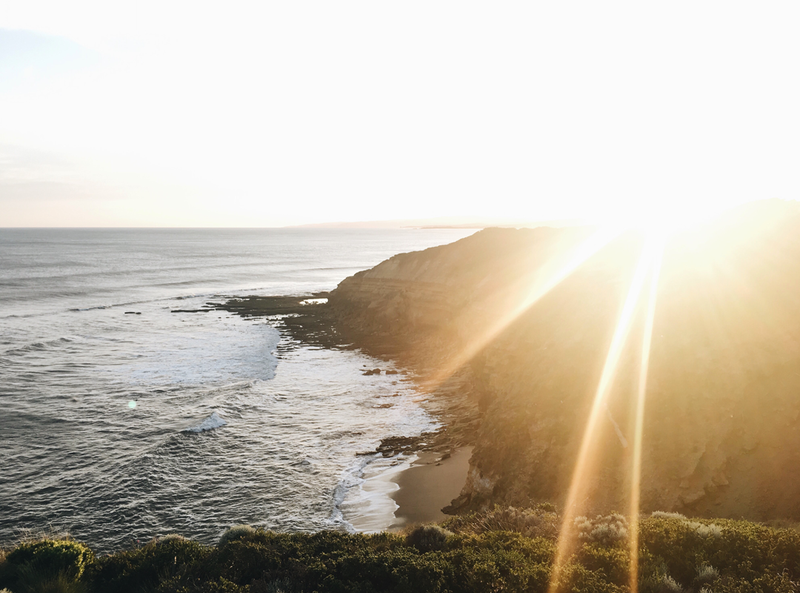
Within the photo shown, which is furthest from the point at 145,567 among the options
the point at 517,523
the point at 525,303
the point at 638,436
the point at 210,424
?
the point at 525,303

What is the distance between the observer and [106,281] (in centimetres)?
9188

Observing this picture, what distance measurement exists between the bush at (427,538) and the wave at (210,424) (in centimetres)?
1684

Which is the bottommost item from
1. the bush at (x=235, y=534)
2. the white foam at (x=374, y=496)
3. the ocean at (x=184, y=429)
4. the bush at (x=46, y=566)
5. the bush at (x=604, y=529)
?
the white foam at (x=374, y=496)

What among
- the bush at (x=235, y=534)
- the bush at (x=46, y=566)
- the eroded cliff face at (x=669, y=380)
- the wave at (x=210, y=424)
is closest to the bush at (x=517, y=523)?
the eroded cliff face at (x=669, y=380)

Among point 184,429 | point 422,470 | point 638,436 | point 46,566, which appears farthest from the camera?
point 184,429

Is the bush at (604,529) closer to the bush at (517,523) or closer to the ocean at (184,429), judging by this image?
the bush at (517,523)

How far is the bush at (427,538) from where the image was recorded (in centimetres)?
1109

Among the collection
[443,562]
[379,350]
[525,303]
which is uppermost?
[525,303]

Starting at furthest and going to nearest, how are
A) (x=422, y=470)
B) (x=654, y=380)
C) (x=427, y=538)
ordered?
(x=422, y=470)
(x=654, y=380)
(x=427, y=538)

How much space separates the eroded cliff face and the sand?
1124mm

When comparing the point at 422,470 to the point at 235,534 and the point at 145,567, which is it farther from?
the point at 145,567

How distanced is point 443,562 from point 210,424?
1915 centimetres

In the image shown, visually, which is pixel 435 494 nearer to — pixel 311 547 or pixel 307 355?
pixel 311 547

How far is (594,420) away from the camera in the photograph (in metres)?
18.1
